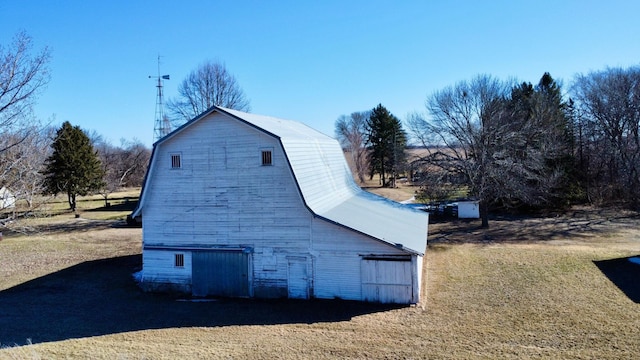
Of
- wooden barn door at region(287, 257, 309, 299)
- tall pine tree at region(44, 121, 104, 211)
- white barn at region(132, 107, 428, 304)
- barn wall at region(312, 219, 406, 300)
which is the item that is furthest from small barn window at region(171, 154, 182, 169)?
tall pine tree at region(44, 121, 104, 211)

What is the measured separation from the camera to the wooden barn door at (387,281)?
14.2 meters

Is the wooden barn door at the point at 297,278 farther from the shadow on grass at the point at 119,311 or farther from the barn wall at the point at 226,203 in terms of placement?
the shadow on grass at the point at 119,311

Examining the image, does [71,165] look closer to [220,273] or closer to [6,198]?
[6,198]

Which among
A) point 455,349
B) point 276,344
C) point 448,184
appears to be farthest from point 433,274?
point 448,184

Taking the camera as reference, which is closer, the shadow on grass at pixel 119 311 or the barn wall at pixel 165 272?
the shadow on grass at pixel 119 311

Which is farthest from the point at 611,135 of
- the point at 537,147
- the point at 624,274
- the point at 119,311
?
the point at 119,311

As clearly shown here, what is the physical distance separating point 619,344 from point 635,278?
7.69m

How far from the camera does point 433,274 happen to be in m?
17.8

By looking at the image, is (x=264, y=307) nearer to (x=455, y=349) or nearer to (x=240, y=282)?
(x=240, y=282)

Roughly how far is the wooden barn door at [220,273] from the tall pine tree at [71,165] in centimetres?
2835

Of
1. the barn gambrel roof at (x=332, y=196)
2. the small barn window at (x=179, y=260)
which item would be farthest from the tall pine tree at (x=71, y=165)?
the small barn window at (x=179, y=260)

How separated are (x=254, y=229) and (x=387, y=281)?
5.29 metres

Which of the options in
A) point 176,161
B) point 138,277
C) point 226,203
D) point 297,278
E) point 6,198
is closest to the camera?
point 6,198

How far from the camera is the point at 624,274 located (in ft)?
55.3
